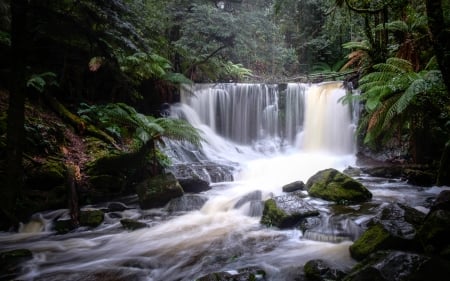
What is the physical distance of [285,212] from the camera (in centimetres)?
590

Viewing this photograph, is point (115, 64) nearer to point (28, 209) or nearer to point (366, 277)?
point (28, 209)

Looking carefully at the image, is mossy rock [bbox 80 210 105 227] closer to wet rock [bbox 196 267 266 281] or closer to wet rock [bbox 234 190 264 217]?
wet rock [bbox 234 190 264 217]

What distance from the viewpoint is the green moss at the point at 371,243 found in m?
4.08

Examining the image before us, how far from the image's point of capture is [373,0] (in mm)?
6543

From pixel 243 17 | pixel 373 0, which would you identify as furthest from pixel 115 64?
pixel 243 17

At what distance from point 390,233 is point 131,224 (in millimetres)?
4231

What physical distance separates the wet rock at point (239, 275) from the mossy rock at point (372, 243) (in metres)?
1.22

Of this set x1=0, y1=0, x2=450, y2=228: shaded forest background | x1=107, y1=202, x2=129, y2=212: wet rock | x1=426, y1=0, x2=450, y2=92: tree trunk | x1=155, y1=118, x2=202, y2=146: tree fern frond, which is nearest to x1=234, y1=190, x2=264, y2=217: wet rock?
x1=155, y1=118, x2=202, y2=146: tree fern frond

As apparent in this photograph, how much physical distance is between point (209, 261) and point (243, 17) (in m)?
11.7

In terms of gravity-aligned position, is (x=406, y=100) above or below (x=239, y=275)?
above

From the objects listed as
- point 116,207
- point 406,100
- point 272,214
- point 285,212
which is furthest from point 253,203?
point 406,100

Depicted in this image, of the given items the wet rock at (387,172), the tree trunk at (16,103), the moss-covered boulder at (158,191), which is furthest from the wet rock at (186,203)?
the wet rock at (387,172)

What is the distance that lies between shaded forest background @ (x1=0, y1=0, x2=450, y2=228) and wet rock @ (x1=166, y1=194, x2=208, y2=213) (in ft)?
3.71

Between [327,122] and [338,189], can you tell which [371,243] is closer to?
[338,189]
